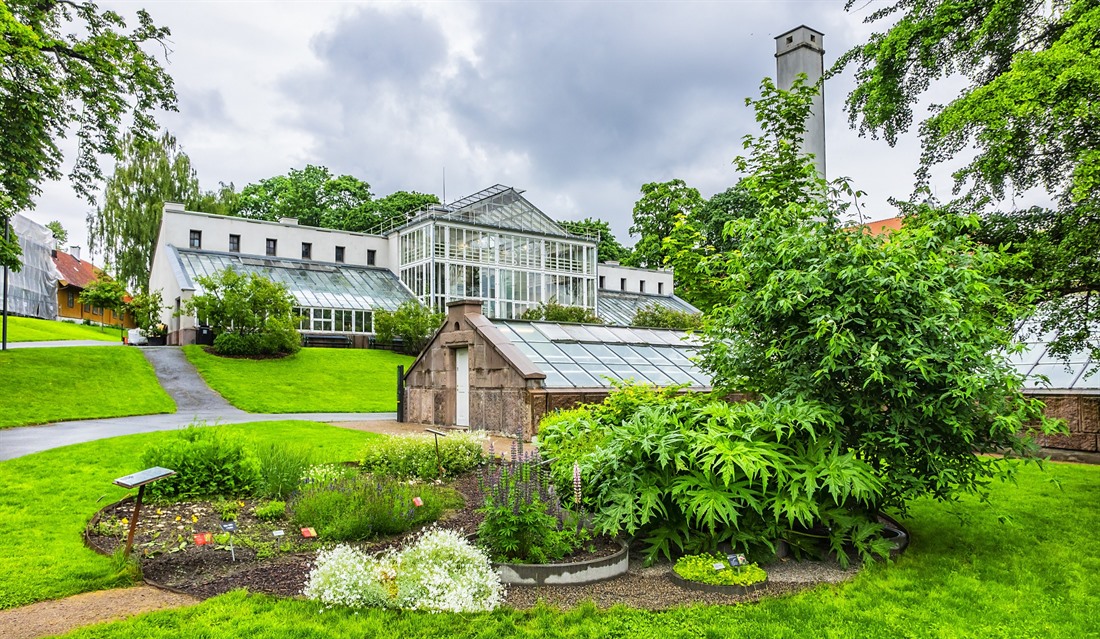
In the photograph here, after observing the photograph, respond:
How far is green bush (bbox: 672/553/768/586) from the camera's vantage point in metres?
5.36

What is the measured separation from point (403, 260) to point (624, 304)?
56.4 ft

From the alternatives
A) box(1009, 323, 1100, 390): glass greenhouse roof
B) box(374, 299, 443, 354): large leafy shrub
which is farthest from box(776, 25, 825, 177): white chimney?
box(374, 299, 443, 354): large leafy shrub

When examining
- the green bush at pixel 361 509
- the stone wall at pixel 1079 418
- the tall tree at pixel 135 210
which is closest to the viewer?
the green bush at pixel 361 509

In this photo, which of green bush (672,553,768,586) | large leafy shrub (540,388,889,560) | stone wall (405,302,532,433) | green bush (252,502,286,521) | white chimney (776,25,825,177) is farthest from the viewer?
white chimney (776,25,825,177)

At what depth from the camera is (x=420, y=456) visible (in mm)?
Result: 9594

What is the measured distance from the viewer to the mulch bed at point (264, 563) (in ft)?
16.9

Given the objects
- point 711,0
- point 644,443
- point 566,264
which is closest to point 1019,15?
point 711,0

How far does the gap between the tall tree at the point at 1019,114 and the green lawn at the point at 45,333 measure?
39.9m

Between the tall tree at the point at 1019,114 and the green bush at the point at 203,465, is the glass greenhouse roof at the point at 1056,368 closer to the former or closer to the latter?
the tall tree at the point at 1019,114

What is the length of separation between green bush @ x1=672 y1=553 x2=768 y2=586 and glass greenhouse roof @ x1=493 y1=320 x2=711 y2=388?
8.90 meters

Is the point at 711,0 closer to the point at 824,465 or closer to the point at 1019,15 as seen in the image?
the point at 1019,15

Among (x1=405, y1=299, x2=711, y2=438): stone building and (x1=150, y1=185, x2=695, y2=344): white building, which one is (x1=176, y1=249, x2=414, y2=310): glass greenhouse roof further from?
(x1=405, y1=299, x2=711, y2=438): stone building

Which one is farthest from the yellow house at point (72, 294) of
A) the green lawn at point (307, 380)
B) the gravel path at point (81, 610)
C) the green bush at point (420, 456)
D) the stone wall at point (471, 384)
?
the gravel path at point (81, 610)

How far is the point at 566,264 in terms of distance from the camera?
46.7 meters
